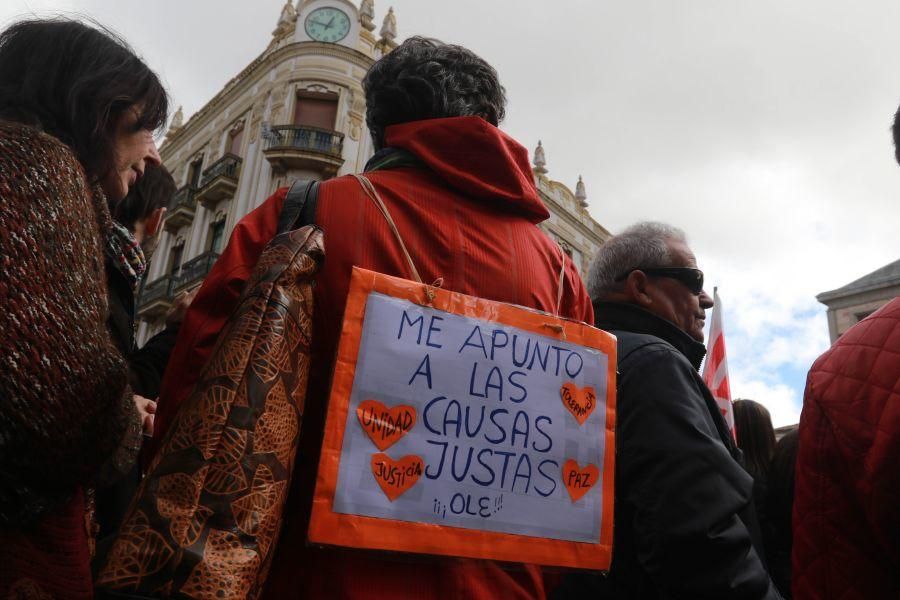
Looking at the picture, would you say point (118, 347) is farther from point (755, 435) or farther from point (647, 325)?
point (755, 435)

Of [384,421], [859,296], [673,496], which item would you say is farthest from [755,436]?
[859,296]

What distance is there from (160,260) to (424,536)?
74.3 feet

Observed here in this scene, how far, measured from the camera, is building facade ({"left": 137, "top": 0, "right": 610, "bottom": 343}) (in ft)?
57.7

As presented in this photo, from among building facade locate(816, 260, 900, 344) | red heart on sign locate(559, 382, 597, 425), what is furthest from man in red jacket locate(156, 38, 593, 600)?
building facade locate(816, 260, 900, 344)

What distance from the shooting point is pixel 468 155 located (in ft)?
5.39

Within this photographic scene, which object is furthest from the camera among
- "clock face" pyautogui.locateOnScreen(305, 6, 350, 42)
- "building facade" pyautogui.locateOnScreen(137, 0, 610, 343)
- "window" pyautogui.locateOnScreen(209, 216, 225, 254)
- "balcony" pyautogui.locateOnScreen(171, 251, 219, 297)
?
"clock face" pyautogui.locateOnScreen(305, 6, 350, 42)

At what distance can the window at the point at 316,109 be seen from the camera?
60.1 feet

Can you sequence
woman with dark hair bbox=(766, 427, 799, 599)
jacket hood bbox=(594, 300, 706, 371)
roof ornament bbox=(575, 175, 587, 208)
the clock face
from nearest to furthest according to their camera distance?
jacket hood bbox=(594, 300, 706, 371), woman with dark hair bbox=(766, 427, 799, 599), the clock face, roof ornament bbox=(575, 175, 587, 208)

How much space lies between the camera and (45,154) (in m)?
1.13

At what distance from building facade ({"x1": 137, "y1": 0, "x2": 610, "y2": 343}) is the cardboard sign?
50.7 ft

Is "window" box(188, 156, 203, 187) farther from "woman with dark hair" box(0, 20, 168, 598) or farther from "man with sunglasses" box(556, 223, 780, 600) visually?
"woman with dark hair" box(0, 20, 168, 598)

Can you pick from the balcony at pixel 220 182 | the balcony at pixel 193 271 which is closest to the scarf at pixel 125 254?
the balcony at pixel 193 271

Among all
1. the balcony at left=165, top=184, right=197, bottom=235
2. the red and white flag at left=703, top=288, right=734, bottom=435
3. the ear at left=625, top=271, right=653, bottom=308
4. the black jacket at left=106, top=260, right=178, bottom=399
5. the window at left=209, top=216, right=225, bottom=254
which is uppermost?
the balcony at left=165, top=184, right=197, bottom=235

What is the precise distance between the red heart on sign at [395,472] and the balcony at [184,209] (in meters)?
20.5
